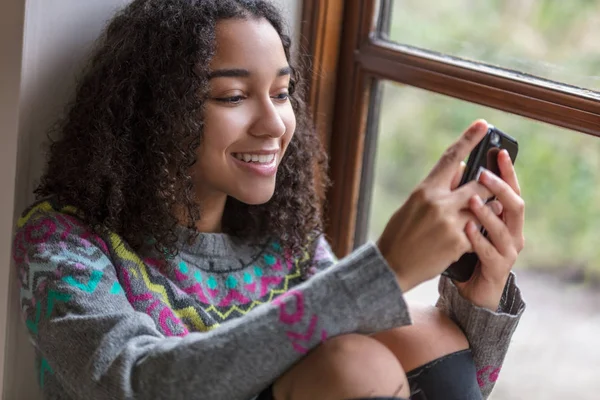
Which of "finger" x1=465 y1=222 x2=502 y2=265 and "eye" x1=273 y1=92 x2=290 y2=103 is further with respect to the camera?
"eye" x1=273 y1=92 x2=290 y2=103

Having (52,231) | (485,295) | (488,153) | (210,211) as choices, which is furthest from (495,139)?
(52,231)

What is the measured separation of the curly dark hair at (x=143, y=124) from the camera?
4.16 ft

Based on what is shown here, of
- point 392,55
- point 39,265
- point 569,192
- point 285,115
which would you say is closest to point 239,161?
point 285,115

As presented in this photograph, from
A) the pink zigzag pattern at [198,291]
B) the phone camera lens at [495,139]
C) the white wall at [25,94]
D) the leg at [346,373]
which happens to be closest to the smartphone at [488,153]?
the phone camera lens at [495,139]

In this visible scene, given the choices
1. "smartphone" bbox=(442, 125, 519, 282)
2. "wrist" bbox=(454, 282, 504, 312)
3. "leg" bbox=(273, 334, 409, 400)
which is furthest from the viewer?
"wrist" bbox=(454, 282, 504, 312)

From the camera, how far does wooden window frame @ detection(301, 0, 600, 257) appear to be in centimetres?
143

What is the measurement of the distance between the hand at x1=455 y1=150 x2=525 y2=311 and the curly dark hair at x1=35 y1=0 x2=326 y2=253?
16.9 inches

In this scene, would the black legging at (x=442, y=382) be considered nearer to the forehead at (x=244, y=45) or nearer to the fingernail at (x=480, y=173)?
the fingernail at (x=480, y=173)

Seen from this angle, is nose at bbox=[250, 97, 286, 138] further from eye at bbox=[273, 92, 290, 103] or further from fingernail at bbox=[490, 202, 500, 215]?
fingernail at bbox=[490, 202, 500, 215]

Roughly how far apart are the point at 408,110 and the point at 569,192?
342mm

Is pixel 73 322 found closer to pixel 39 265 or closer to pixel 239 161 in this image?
pixel 39 265

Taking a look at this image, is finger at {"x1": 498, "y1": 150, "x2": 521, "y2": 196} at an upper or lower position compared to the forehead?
lower

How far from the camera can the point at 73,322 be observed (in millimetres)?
1130

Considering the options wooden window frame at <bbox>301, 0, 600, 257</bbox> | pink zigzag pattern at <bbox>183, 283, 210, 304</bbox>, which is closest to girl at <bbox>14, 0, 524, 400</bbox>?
pink zigzag pattern at <bbox>183, 283, 210, 304</bbox>
